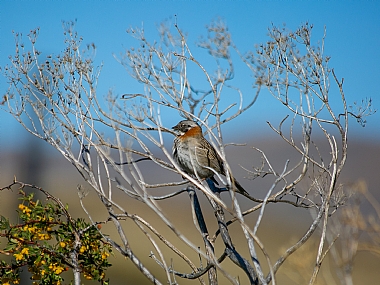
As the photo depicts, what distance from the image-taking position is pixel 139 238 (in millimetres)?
12281

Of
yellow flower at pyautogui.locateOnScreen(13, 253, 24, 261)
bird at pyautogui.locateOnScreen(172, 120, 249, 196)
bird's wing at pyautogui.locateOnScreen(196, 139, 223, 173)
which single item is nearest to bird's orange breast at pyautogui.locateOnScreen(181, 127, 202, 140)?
bird at pyautogui.locateOnScreen(172, 120, 249, 196)

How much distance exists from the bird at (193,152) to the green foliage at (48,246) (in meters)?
1.71

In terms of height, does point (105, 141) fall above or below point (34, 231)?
above

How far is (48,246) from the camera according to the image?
4.61m

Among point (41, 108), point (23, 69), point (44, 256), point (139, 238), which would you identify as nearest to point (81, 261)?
point (44, 256)

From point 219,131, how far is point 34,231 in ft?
7.45

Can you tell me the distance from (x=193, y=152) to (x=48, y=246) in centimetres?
233

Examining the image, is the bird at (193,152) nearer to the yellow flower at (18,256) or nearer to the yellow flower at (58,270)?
the yellow flower at (58,270)

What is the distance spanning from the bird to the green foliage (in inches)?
67.4

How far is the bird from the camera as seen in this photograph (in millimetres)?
6098

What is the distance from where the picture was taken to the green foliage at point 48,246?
462cm

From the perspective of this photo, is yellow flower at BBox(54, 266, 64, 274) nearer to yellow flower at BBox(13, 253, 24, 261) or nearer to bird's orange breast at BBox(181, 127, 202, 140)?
yellow flower at BBox(13, 253, 24, 261)

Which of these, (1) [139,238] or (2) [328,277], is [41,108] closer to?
(2) [328,277]

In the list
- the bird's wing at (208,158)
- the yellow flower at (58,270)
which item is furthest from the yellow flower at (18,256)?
the bird's wing at (208,158)
